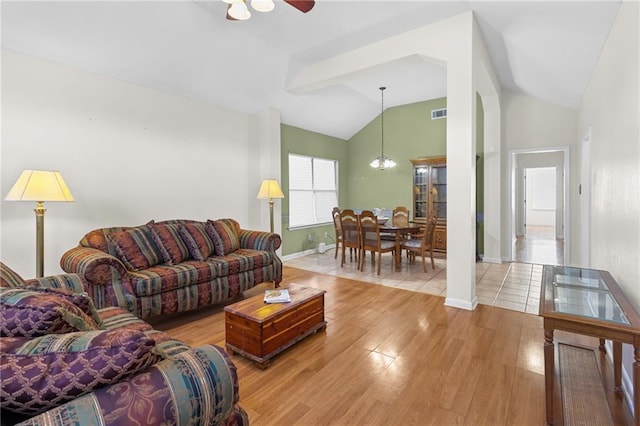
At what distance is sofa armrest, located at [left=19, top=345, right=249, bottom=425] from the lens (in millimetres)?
774

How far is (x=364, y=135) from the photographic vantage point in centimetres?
729

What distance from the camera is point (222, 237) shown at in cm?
370

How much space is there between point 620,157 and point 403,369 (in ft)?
7.04

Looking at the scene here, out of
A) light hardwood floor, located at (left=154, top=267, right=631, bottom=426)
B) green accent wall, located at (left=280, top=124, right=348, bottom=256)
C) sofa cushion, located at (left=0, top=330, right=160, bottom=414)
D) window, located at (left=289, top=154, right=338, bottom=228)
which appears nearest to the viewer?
sofa cushion, located at (left=0, top=330, right=160, bottom=414)

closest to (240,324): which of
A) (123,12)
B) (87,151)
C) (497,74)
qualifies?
(87,151)

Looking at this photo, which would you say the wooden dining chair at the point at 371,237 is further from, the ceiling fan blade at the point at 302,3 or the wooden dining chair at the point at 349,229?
the ceiling fan blade at the point at 302,3

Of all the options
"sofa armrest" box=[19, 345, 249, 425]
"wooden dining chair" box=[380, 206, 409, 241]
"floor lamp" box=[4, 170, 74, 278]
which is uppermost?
"floor lamp" box=[4, 170, 74, 278]

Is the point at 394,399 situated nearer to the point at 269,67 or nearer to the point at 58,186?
the point at 58,186

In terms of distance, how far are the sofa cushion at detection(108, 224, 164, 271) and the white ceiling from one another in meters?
1.88

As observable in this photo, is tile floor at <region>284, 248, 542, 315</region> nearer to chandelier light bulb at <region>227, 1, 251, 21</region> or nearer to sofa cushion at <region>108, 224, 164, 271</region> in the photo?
sofa cushion at <region>108, 224, 164, 271</region>

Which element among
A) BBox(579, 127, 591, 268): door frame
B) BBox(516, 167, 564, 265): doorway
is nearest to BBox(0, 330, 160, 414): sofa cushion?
BBox(579, 127, 591, 268): door frame

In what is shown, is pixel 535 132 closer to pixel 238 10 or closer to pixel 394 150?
pixel 394 150

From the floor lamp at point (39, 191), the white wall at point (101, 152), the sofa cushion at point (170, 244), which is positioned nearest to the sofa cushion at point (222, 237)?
the sofa cushion at point (170, 244)

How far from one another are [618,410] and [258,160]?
4874 mm
